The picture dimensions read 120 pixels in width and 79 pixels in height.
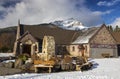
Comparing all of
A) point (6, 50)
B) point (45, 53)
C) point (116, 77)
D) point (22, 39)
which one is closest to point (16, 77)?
point (116, 77)

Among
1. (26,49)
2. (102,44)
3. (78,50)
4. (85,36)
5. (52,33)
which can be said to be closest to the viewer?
(102,44)

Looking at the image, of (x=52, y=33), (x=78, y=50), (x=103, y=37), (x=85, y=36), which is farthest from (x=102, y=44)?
(x=52, y=33)

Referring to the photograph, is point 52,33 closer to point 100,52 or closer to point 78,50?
point 78,50

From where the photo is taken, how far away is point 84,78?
21.2 metres

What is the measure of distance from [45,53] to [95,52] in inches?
755

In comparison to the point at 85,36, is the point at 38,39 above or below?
below

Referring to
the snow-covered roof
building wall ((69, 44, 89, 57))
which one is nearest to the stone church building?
building wall ((69, 44, 89, 57))

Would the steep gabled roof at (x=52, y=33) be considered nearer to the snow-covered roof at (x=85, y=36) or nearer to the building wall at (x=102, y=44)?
the snow-covered roof at (x=85, y=36)

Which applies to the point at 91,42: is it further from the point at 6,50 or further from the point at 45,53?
the point at 6,50

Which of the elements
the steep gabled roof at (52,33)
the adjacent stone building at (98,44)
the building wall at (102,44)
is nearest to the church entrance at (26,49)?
the steep gabled roof at (52,33)

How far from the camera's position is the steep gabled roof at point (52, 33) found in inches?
2203

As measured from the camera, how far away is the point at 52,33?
193ft

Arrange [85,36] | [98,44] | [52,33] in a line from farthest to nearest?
[52,33], [85,36], [98,44]

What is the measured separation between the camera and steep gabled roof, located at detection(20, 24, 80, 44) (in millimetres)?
55969
